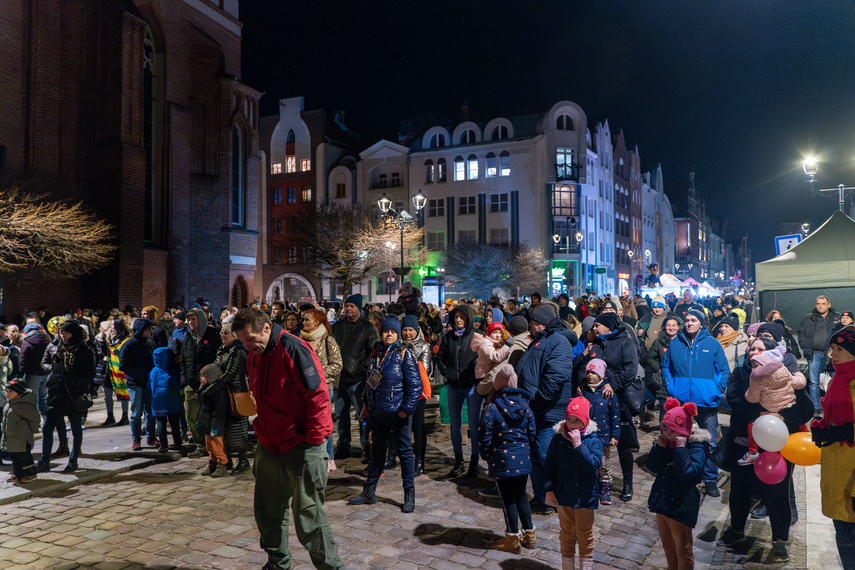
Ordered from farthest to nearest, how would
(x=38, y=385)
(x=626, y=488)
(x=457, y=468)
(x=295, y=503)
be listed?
1. (x=38, y=385)
2. (x=457, y=468)
3. (x=626, y=488)
4. (x=295, y=503)

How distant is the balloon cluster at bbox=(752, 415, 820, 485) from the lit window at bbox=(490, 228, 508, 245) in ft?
140

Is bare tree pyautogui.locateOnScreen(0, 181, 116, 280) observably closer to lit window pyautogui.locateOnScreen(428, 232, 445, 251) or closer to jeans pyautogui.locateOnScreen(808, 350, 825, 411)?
jeans pyautogui.locateOnScreen(808, 350, 825, 411)

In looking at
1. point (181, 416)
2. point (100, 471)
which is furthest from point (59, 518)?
point (181, 416)

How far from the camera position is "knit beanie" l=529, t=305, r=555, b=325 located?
5613mm

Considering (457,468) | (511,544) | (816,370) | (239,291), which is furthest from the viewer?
(239,291)

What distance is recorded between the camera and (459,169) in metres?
48.8

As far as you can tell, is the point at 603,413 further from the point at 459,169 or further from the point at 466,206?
the point at 459,169

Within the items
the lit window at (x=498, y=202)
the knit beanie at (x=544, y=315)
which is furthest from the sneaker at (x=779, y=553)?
the lit window at (x=498, y=202)

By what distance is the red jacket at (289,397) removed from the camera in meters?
4.09

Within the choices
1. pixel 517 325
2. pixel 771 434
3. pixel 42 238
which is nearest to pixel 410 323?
pixel 517 325

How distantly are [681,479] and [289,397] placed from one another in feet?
9.15

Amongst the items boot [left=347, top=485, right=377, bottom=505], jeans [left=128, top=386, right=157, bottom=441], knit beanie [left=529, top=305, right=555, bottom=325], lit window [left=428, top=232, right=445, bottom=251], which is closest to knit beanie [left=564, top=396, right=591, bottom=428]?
knit beanie [left=529, top=305, right=555, bottom=325]

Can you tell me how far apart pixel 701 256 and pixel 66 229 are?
11560 cm

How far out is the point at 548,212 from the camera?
1828 inches
